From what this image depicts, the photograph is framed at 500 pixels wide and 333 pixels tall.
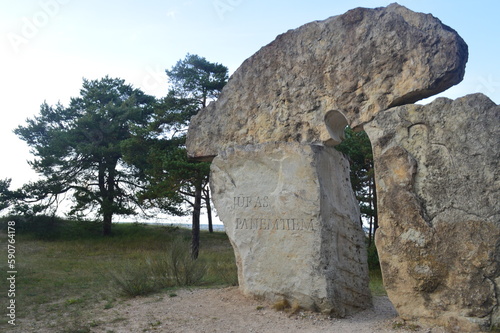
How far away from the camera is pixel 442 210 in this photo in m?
4.50

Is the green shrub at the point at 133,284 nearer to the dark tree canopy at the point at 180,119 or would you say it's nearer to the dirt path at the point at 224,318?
the dirt path at the point at 224,318

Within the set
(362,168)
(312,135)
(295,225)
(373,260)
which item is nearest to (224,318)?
(295,225)

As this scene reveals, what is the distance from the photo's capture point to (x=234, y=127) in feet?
20.8

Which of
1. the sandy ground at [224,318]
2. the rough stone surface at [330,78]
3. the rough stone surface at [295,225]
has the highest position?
the rough stone surface at [330,78]

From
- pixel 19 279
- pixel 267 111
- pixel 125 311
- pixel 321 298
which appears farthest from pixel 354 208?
pixel 19 279

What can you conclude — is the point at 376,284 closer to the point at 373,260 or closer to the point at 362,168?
the point at 373,260

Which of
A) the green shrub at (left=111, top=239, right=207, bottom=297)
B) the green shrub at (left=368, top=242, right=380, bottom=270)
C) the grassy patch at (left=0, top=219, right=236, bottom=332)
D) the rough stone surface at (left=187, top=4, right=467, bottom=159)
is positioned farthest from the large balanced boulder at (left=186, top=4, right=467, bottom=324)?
the green shrub at (left=368, top=242, right=380, bottom=270)

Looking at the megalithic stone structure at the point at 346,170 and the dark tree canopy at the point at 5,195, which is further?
the dark tree canopy at the point at 5,195

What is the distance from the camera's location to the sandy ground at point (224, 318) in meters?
4.94

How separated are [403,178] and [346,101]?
1.22 metres

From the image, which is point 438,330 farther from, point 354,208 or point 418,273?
point 354,208

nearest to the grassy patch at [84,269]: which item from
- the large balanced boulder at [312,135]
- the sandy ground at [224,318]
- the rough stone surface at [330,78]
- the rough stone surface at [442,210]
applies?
the sandy ground at [224,318]

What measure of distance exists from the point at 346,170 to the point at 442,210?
1.91 m

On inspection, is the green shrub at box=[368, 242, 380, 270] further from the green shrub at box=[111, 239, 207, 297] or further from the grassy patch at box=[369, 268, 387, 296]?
the green shrub at box=[111, 239, 207, 297]
